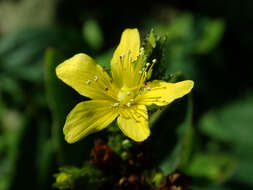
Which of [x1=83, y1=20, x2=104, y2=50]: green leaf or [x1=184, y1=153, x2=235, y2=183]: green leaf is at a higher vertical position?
[x1=83, y1=20, x2=104, y2=50]: green leaf

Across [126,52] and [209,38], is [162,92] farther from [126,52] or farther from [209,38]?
[209,38]

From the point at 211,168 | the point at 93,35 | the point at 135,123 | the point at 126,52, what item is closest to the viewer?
the point at 135,123

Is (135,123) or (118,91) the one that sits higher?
(118,91)

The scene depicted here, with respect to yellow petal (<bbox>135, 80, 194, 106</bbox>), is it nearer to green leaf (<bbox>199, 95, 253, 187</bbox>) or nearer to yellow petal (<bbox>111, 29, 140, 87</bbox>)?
yellow petal (<bbox>111, 29, 140, 87</bbox>)

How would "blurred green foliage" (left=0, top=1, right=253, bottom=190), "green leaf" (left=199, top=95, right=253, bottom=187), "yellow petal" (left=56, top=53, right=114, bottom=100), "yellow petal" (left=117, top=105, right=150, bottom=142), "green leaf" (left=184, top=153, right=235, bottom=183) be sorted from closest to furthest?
"yellow petal" (left=117, top=105, right=150, bottom=142) → "yellow petal" (left=56, top=53, right=114, bottom=100) → "blurred green foliage" (left=0, top=1, right=253, bottom=190) → "green leaf" (left=184, top=153, right=235, bottom=183) → "green leaf" (left=199, top=95, right=253, bottom=187)

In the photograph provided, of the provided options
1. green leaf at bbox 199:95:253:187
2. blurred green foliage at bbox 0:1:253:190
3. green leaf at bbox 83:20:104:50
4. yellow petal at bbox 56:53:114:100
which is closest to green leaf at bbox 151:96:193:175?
blurred green foliage at bbox 0:1:253:190

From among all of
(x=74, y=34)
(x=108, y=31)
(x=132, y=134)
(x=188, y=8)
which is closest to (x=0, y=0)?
(x=108, y=31)

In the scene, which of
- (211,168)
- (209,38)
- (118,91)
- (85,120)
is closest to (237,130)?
(209,38)

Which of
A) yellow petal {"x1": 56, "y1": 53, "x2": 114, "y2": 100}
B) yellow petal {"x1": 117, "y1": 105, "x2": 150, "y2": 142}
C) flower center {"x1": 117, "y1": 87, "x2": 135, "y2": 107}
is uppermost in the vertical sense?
yellow petal {"x1": 56, "y1": 53, "x2": 114, "y2": 100}
